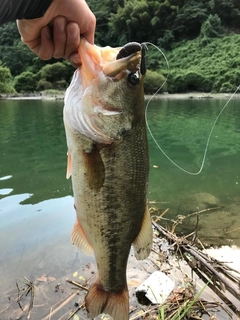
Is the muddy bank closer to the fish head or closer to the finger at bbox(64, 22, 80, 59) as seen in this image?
the fish head

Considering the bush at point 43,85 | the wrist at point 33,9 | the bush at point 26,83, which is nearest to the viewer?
the wrist at point 33,9

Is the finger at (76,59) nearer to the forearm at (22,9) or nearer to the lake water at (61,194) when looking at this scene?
the forearm at (22,9)

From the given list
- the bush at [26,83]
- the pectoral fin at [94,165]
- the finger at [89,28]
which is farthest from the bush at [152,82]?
the pectoral fin at [94,165]

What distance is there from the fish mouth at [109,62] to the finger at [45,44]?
0.36 meters

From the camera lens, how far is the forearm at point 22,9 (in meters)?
1.59

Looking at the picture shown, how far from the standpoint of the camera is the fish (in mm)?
1821

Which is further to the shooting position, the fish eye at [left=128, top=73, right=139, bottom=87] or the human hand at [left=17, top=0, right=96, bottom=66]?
the human hand at [left=17, top=0, right=96, bottom=66]

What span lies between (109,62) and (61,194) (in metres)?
6.52

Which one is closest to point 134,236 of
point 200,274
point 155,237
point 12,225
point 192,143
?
point 200,274

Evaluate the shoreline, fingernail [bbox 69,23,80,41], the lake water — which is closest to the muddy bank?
the lake water

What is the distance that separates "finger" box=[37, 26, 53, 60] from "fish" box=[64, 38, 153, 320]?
0.90ft

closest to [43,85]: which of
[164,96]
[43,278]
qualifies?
[164,96]

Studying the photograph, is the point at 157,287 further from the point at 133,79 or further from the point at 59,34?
the point at 59,34

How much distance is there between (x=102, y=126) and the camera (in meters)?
1.83
